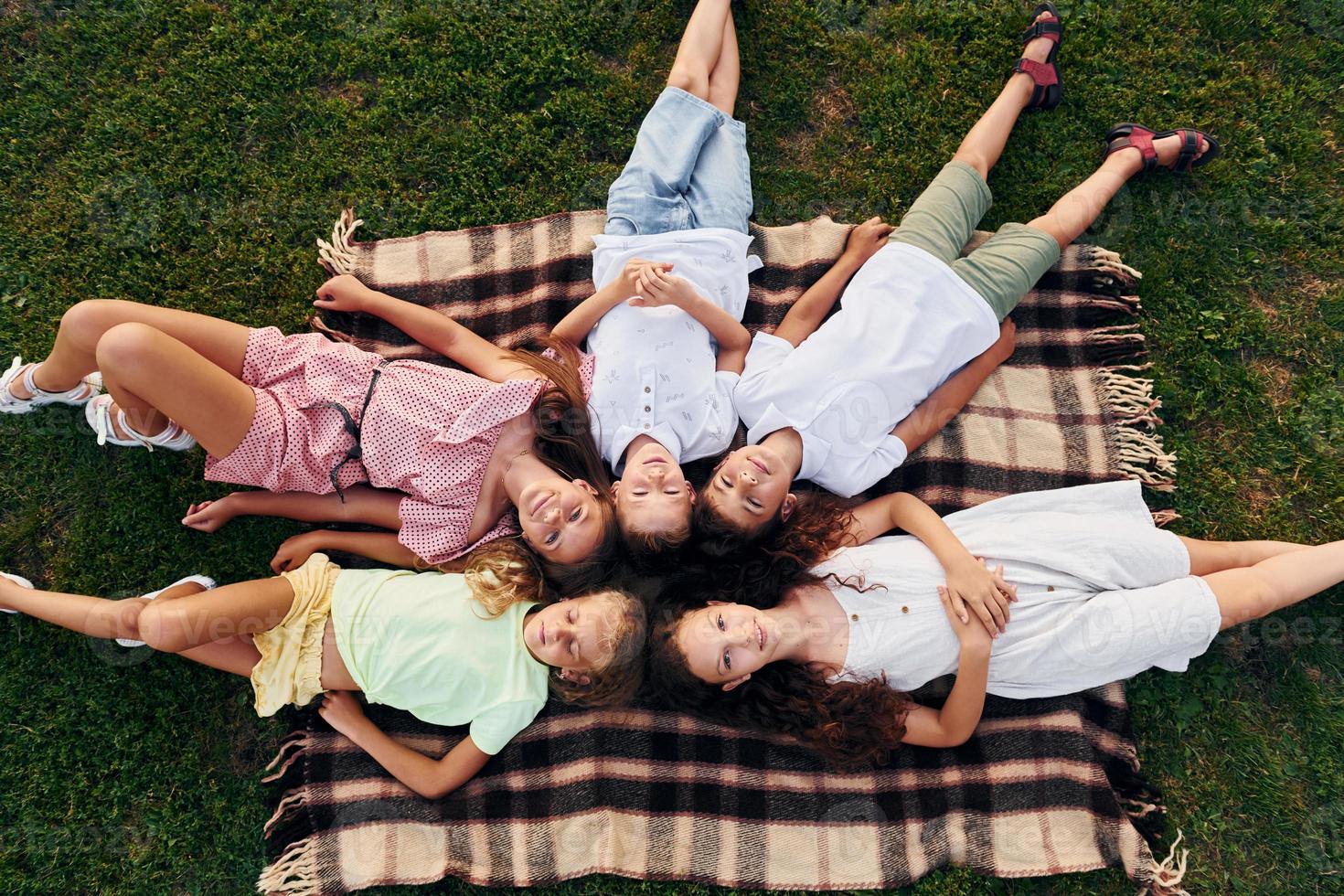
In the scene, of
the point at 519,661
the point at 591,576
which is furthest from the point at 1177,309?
the point at 519,661

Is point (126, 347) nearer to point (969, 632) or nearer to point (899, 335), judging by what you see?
point (899, 335)

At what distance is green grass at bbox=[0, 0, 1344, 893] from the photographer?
11.1ft

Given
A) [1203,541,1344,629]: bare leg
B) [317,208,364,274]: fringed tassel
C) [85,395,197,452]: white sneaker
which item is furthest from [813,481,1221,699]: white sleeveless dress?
[85,395,197,452]: white sneaker

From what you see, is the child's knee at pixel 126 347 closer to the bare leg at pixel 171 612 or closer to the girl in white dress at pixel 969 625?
the bare leg at pixel 171 612

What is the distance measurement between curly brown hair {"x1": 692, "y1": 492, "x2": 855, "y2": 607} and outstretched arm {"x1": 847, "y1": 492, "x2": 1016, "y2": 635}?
6.3 inches

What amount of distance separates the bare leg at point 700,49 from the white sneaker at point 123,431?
2.78 metres

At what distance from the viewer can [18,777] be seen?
330 cm

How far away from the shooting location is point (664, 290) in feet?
10.8

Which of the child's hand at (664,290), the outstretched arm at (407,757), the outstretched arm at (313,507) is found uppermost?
the child's hand at (664,290)

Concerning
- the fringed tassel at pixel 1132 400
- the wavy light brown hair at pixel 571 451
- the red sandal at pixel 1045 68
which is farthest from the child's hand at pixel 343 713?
the red sandal at pixel 1045 68

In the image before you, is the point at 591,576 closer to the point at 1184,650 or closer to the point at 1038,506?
the point at 1038,506

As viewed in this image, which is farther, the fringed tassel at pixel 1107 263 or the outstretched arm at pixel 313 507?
the fringed tassel at pixel 1107 263

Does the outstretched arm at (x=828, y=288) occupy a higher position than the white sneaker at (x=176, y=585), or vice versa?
the outstretched arm at (x=828, y=288)

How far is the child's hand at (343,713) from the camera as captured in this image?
3.29 meters
